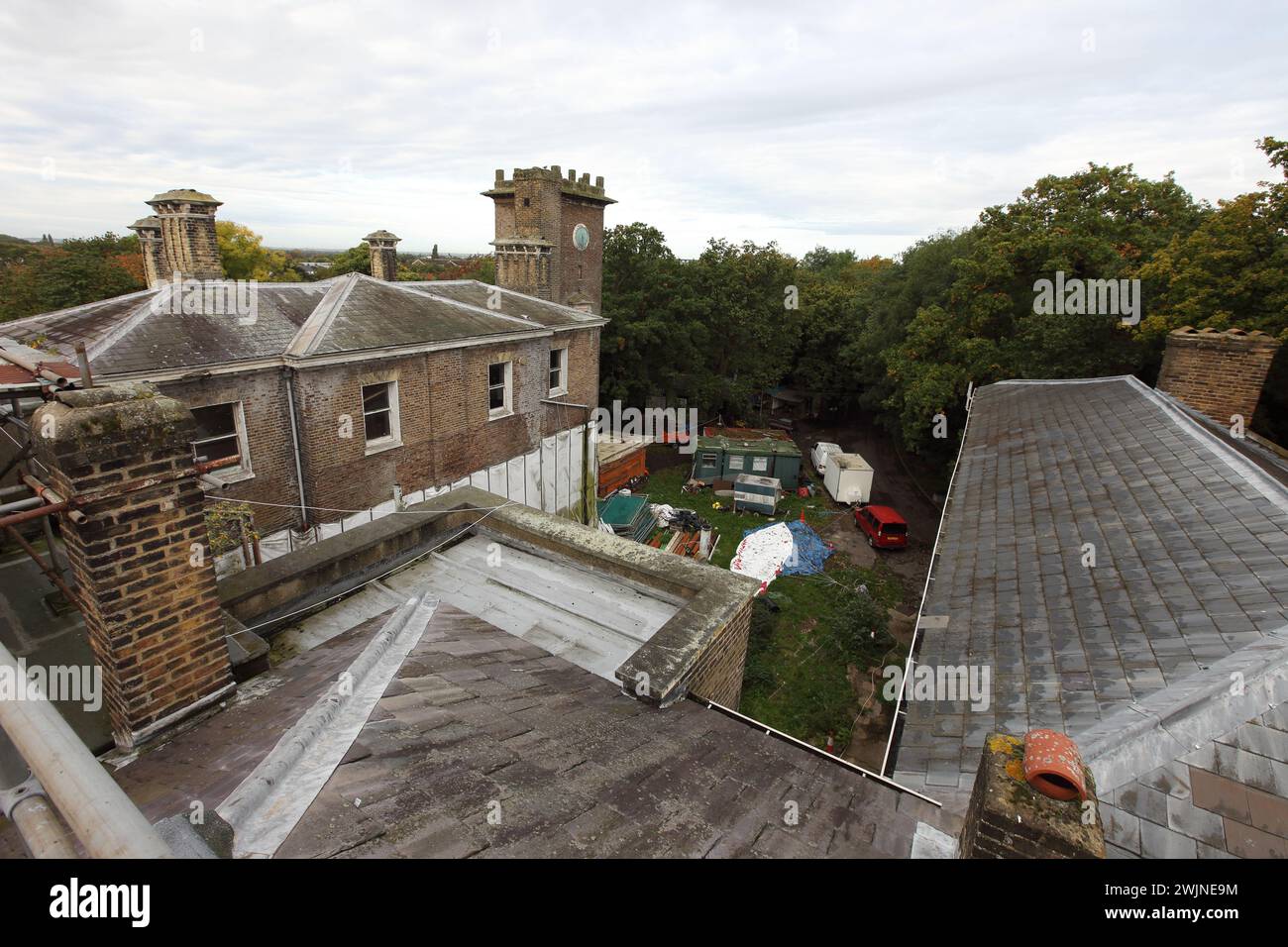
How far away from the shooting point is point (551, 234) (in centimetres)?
2577

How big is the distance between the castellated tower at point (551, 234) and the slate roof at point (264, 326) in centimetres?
583

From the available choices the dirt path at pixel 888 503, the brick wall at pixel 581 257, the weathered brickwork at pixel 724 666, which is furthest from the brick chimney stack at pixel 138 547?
the brick wall at pixel 581 257

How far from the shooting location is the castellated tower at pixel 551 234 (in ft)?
77.1

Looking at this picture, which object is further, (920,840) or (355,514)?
(355,514)

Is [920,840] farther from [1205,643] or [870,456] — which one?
[870,456]

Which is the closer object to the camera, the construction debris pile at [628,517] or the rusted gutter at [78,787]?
the rusted gutter at [78,787]

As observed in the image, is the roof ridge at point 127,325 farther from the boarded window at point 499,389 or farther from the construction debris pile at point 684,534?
the construction debris pile at point 684,534

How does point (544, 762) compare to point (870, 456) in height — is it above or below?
above

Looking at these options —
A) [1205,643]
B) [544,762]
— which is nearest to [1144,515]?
[1205,643]

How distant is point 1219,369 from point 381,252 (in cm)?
2208

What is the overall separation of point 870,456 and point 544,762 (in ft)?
120

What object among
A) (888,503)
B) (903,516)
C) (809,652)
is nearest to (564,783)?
(809,652)

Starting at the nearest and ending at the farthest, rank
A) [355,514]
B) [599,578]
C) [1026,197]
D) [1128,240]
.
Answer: [599,578], [355,514], [1128,240], [1026,197]

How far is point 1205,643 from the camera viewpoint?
4707mm
